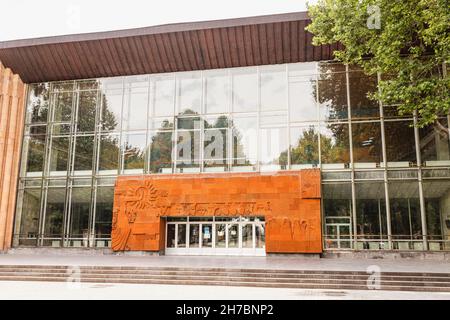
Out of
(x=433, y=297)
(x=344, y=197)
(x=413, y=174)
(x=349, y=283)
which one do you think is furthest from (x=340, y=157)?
(x=433, y=297)

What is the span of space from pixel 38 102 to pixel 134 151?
7145 millimetres

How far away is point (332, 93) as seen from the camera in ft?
70.1

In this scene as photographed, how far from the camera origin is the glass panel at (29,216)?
22.8 meters

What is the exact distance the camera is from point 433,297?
35.4ft

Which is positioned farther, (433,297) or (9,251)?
(9,251)

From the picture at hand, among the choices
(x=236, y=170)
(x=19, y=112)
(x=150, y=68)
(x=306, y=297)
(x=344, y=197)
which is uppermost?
(x=150, y=68)

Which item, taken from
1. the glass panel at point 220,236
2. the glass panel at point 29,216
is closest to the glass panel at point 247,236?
the glass panel at point 220,236

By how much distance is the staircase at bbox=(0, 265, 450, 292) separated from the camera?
12.7 m

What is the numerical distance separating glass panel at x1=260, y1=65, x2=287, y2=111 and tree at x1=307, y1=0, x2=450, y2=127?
15.7 feet

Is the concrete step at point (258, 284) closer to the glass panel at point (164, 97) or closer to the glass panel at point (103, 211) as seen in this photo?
the glass panel at point (103, 211)
